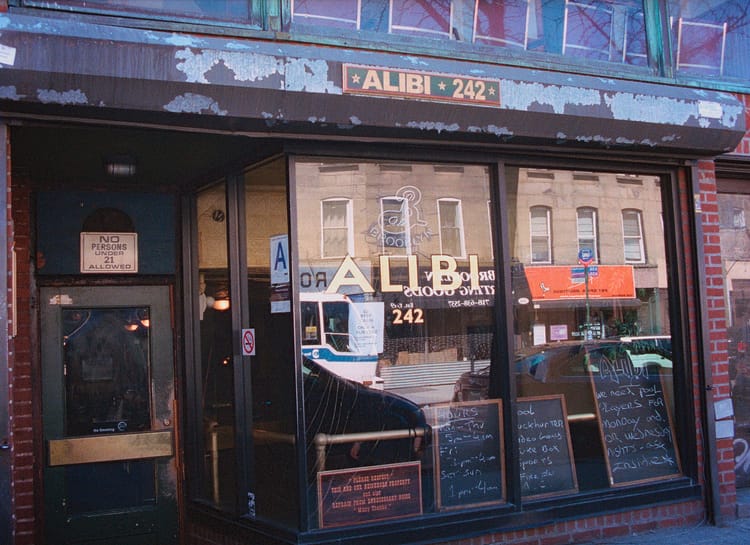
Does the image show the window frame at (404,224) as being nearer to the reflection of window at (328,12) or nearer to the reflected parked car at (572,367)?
the reflected parked car at (572,367)

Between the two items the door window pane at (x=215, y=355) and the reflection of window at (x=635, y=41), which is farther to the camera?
the reflection of window at (x=635, y=41)

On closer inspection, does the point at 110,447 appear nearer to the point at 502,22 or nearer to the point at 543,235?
the point at 543,235

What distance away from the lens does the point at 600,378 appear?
618 cm

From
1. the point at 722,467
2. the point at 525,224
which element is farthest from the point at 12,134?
the point at 722,467

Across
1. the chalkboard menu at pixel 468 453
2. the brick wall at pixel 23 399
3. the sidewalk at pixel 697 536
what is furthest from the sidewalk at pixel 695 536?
the brick wall at pixel 23 399

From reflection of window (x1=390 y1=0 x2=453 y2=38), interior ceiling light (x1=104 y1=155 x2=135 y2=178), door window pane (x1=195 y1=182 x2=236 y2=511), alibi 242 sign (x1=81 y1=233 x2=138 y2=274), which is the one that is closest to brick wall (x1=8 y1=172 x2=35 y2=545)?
alibi 242 sign (x1=81 y1=233 x2=138 y2=274)

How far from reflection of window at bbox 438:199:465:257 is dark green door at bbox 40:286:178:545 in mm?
2337

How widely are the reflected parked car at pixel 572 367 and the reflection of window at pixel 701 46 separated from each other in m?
2.27

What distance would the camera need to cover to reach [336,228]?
5.37 meters

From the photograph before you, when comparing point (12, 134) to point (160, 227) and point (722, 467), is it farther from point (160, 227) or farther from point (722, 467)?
point (722, 467)

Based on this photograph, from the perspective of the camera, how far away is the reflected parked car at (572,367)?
567cm

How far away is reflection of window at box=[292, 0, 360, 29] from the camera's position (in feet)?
17.1

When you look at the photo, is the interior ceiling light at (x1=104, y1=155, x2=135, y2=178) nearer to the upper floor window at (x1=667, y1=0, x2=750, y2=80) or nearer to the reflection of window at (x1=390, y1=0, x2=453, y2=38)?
the reflection of window at (x1=390, y1=0, x2=453, y2=38)

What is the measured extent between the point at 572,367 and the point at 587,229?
3.55 ft
